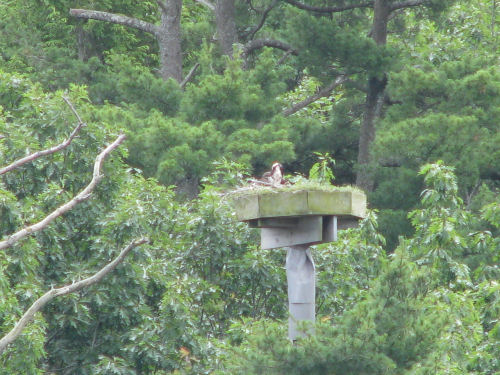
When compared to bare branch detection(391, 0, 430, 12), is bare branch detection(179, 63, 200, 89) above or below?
below

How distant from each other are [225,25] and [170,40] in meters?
1.09

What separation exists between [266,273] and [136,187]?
2.02 m

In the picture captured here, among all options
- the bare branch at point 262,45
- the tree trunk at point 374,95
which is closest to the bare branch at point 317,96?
the tree trunk at point 374,95

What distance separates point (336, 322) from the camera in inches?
378

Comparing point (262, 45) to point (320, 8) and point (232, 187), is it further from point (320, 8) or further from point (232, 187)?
point (232, 187)

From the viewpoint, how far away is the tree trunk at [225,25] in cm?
2372

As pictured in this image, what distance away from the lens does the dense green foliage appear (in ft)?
33.4

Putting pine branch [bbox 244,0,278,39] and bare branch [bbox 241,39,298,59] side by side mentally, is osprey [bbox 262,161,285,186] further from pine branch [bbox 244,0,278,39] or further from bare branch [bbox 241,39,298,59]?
pine branch [bbox 244,0,278,39]

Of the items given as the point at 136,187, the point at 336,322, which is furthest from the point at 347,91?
the point at 336,322

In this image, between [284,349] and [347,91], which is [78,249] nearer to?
[284,349]

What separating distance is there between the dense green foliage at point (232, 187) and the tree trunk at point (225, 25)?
332mm

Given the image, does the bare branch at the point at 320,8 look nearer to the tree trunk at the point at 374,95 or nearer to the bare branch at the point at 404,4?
the tree trunk at the point at 374,95

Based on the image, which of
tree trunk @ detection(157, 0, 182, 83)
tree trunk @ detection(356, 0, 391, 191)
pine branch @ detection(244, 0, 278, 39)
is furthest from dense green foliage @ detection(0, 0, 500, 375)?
tree trunk @ detection(157, 0, 182, 83)

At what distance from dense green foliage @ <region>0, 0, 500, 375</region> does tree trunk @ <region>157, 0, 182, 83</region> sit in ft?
2.85
